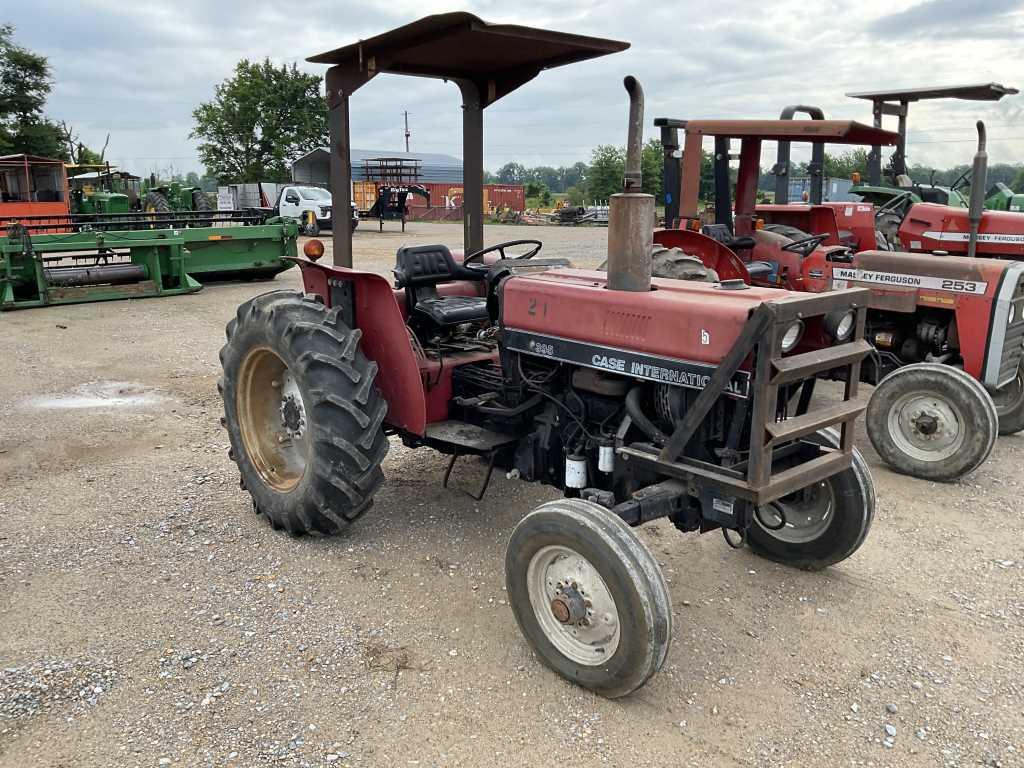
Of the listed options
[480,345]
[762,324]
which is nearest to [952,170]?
[480,345]

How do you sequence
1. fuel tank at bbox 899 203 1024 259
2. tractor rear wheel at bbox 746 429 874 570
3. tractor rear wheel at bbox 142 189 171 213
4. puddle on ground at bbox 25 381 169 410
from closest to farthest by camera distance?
tractor rear wheel at bbox 746 429 874 570, puddle on ground at bbox 25 381 169 410, fuel tank at bbox 899 203 1024 259, tractor rear wheel at bbox 142 189 171 213

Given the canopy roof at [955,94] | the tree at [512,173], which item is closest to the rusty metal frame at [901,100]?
the canopy roof at [955,94]

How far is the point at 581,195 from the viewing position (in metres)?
47.5

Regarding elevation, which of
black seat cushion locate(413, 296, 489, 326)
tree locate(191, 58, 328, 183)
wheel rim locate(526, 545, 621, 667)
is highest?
tree locate(191, 58, 328, 183)

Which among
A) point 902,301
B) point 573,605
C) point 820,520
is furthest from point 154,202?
point 573,605

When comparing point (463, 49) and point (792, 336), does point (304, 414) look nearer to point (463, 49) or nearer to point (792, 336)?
point (463, 49)

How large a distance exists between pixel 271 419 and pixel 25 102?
38.3 meters

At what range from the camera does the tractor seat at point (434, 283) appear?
4223mm

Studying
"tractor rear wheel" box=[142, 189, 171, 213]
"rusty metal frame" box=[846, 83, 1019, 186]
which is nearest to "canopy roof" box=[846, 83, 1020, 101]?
"rusty metal frame" box=[846, 83, 1019, 186]

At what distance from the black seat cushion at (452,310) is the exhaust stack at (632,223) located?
45.9 inches

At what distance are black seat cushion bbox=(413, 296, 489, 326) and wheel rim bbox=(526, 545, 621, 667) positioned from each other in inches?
62.4

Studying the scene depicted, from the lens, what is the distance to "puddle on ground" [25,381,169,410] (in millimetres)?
6285

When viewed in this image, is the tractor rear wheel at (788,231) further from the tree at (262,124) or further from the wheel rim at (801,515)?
the tree at (262,124)

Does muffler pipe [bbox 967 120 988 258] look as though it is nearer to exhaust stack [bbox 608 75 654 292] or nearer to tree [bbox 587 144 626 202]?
exhaust stack [bbox 608 75 654 292]
